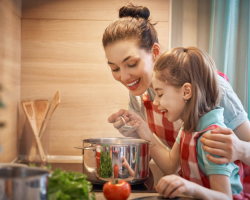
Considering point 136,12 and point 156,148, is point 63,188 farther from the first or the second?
point 136,12

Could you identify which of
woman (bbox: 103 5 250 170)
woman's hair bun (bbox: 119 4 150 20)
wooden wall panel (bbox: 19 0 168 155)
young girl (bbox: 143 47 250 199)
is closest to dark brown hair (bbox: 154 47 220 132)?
young girl (bbox: 143 47 250 199)

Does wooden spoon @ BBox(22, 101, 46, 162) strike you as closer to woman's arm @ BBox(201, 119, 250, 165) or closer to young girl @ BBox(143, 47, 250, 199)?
young girl @ BBox(143, 47, 250, 199)

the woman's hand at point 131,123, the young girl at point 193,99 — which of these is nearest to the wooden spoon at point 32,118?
the woman's hand at point 131,123

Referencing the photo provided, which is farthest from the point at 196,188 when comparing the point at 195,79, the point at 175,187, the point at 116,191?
the point at 195,79

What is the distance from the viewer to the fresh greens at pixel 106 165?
0.97 meters

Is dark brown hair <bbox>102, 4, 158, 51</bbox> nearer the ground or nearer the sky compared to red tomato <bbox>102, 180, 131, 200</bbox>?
nearer the sky

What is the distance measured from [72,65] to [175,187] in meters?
0.92

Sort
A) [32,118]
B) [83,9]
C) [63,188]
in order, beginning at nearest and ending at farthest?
[63,188], [32,118], [83,9]

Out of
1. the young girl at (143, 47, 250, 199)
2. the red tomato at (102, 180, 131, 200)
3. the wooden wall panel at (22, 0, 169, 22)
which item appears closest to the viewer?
the red tomato at (102, 180, 131, 200)

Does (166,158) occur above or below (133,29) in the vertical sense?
below

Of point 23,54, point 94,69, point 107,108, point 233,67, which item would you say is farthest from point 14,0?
point 233,67

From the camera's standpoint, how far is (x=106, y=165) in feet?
3.20

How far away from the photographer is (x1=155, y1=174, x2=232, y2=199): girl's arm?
0.80m

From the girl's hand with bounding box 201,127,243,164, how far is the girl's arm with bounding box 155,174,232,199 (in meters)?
0.05
